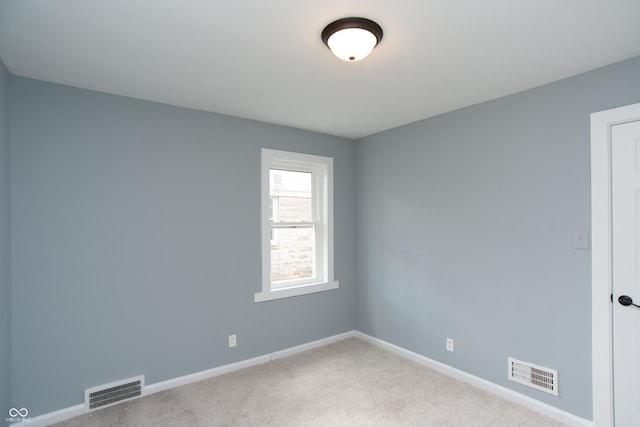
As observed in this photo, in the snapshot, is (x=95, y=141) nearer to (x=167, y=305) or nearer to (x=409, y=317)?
(x=167, y=305)

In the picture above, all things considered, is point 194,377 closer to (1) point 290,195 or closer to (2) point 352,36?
(1) point 290,195

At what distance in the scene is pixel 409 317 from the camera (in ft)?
12.1

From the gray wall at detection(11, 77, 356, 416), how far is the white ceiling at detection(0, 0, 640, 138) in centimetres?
32

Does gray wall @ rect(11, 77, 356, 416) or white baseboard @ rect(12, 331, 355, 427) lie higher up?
gray wall @ rect(11, 77, 356, 416)

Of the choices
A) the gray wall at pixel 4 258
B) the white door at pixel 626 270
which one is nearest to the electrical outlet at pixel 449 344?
the white door at pixel 626 270

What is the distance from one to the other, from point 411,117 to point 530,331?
2184 millimetres

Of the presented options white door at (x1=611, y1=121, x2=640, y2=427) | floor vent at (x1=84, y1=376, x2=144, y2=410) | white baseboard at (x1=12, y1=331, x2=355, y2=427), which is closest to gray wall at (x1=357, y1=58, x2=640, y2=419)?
white door at (x1=611, y1=121, x2=640, y2=427)

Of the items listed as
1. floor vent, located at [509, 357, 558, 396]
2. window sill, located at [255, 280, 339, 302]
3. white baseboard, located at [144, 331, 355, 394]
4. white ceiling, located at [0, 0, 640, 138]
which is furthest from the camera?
window sill, located at [255, 280, 339, 302]

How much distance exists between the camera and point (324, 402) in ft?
9.12

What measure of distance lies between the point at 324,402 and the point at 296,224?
6.17 feet

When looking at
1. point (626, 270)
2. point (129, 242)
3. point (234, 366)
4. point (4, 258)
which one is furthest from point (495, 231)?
point (4, 258)

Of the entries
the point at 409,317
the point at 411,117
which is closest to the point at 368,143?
the point at 411,117

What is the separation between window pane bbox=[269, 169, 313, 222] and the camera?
3857 mm

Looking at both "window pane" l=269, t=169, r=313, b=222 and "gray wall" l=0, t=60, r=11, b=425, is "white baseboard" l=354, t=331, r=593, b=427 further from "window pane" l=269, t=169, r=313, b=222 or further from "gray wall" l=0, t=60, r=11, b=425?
"gray wall" l=0, t=60, r=11, b=425
